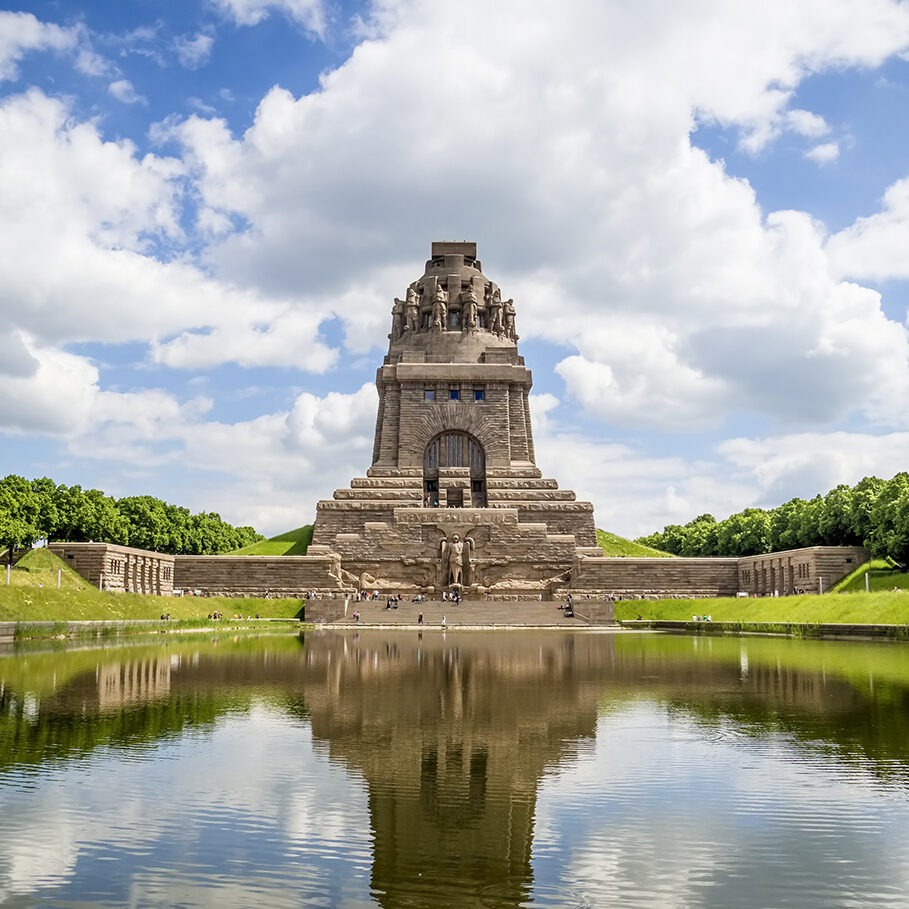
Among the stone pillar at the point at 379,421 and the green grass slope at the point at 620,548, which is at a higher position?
the stone pillar at the point at 379,421

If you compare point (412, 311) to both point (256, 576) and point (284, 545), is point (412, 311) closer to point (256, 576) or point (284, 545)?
point (284, 545)

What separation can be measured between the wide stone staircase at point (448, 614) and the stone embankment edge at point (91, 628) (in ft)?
24.6

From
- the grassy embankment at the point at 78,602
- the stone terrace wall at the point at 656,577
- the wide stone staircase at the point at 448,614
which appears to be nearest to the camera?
the grassy embankment at the point at 78,602

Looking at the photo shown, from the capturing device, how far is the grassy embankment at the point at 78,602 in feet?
95.3

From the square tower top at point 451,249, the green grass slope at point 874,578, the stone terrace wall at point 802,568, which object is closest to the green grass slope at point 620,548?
the stone terrace wall at point 802,568

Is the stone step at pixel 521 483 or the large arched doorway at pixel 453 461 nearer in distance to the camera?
the stone step at pixel 521 483

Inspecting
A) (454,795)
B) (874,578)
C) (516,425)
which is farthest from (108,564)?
(454,795)

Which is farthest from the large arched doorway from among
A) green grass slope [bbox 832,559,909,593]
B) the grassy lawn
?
green grass slope [bbox 832,559,909,593]

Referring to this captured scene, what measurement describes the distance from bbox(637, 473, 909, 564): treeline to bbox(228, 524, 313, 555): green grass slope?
108ft

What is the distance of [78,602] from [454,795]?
2822 cm

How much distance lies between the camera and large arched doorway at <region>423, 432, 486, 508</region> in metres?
63.6

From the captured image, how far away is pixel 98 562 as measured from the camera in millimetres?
46812

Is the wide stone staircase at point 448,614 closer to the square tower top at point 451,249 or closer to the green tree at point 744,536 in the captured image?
the green tree at point 744,536

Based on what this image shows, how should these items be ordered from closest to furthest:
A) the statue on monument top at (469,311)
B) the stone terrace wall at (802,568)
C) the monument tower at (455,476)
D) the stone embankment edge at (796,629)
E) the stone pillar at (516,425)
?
the stone embankment edge at (796,629) → the stone terrace wall at (802,568) → the monument tower at (455,476) → the stone pillar at (516,425) → the statue on monument top at (469,311)
